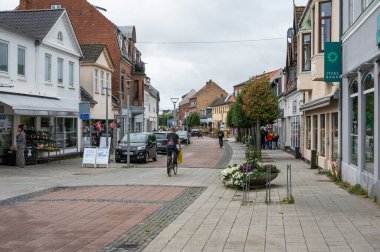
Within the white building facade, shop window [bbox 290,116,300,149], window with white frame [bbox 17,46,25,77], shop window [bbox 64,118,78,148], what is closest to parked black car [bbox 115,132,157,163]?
shop window [bbox 64,118,78,148]

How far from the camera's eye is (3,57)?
2184 cm

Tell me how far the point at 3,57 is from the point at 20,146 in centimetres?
379

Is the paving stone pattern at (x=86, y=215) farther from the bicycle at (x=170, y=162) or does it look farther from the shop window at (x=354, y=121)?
the shop window at (x=354, y=121)

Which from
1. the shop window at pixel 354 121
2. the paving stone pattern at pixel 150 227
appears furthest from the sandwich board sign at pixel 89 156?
the shop window at pixel 354 121

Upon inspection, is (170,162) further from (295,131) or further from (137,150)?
(295,131)

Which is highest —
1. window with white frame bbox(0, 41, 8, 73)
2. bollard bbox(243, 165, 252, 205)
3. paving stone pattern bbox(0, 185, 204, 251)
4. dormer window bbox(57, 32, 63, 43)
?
dormer window bbox(57, 32, 63, 43)

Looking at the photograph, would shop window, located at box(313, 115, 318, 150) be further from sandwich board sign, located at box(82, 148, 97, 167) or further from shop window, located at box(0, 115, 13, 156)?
shop window, located at box(0, 115, 13, 156)

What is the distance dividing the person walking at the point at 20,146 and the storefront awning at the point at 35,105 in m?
0.82

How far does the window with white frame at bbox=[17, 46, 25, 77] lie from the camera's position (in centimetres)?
2323

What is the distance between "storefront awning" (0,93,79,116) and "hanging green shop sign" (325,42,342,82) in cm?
1186

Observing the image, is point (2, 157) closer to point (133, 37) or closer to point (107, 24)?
point (107, 24)

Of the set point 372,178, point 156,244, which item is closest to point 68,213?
point 156,244

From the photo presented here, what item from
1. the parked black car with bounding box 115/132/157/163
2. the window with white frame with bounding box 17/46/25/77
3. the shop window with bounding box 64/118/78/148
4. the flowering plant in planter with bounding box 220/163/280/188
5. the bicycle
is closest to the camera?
the flowering plant in planter with bounding box 220/163/280/188

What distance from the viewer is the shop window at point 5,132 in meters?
22.1
